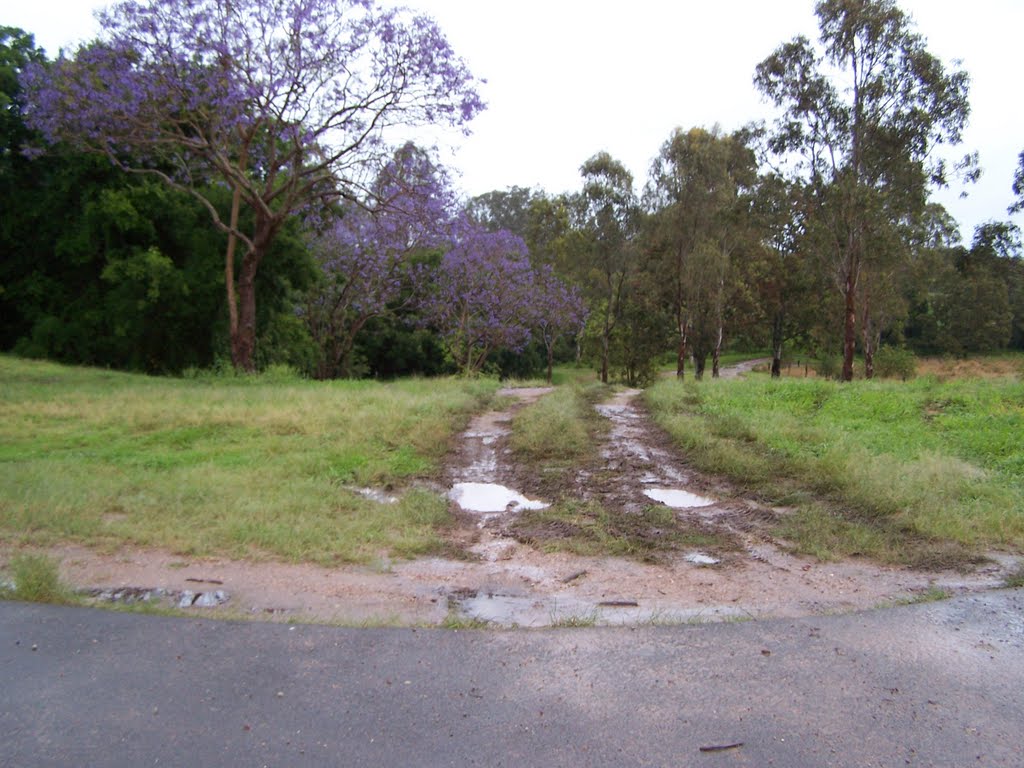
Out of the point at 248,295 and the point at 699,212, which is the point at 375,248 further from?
the point at 699,212

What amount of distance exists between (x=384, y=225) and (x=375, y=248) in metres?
3.05

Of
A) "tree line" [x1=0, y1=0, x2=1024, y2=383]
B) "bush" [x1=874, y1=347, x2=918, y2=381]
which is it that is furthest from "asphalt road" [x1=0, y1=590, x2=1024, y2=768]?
"bush" [x1=874, y1=347, x2=918, y2=381]

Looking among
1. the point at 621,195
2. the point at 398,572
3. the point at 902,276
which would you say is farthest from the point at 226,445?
the point at 902,276

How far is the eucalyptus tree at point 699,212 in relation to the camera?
31.0 meters

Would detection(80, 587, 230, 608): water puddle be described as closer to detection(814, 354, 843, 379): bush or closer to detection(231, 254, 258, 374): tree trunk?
detection(231, 254, 258, 374): tree trunk

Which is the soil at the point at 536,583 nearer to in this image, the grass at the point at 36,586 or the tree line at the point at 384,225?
the grass at the point at 36,586

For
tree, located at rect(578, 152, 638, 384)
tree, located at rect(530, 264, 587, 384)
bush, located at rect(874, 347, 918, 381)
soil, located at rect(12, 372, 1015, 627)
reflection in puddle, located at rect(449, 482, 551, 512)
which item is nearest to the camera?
soil, located at rect(12, 372, 1015, 627)

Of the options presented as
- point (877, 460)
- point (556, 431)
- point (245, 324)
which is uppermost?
point (245, 324)

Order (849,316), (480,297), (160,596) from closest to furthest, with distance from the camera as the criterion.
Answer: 1. (160,596)
2. (849,316)
3. (480,297)

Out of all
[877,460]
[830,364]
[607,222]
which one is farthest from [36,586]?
[830,364]

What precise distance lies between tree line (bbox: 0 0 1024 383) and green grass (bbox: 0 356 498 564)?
653cm

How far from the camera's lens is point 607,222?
1351 inches

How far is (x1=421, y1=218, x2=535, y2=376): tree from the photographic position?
28.7 meters

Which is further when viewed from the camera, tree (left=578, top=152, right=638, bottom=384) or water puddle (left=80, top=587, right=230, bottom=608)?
tree (left=578, top=152, right=638, bottom=384)
